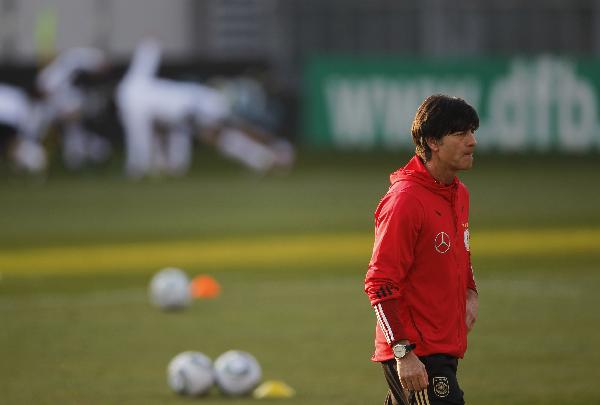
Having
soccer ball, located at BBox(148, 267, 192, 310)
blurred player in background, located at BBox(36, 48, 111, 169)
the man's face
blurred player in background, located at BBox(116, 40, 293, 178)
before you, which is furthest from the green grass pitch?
blurred player in background, located at BBox(36, 48, 111, 169)

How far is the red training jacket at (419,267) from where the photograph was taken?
20.3 ft

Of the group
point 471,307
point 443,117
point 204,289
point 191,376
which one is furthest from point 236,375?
point 204,289

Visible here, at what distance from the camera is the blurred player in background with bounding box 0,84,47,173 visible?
112ft

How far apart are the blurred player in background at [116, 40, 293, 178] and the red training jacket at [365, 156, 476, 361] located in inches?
1067

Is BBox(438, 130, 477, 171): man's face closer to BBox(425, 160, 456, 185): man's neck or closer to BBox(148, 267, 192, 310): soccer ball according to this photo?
BBox(425, 160, 456, 185): man's neck

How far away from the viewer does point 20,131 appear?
3562 centimetres

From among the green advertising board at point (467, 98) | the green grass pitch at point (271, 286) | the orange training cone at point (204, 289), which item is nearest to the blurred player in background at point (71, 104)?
the green advertising board at point (467, 98)

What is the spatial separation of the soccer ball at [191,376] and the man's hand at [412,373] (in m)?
3.74

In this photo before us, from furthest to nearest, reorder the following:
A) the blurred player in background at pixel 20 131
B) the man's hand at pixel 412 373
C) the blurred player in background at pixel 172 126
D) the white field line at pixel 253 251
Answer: the blurred player in background at pixel 20 131, the blurred player in background at pixel 172 126, the white field line at pixel 253 251, the man's hand at pixel 412 373

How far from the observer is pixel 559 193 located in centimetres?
2611

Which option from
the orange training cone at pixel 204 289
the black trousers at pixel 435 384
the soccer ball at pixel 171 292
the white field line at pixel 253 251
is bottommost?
the white field line at pixel 253 251

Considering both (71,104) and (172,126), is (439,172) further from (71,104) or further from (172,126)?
(71,104)

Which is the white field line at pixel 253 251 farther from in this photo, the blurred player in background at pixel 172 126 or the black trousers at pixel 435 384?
the blurred player in background at pixel 172 126

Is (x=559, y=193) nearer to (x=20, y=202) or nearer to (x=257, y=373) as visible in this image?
(x=20, y=202)
